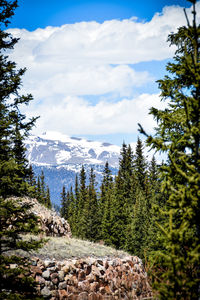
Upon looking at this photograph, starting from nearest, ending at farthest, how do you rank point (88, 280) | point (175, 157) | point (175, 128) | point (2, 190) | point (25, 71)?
point (175, 157), point (175, 128), point (2, 190), point (25, 71), point (88, 280)

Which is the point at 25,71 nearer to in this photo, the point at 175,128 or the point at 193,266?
the point at 175,128

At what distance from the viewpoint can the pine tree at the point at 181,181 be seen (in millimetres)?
5422

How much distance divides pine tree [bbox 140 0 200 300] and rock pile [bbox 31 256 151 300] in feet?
20.7

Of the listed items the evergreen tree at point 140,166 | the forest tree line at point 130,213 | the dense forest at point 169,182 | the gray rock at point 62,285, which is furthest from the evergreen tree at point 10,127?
the evergreen tree at point 140,166

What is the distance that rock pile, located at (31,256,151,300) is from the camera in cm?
1200

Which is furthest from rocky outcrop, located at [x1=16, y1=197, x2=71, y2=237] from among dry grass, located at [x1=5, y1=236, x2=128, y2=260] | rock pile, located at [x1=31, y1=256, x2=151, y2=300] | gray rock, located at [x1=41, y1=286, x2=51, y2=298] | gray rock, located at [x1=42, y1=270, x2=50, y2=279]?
gray rock, located at [x1=41, y1=286, x2=51, y2=298]

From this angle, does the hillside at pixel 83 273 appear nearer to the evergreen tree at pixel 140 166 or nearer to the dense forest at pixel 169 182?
the dense forest at pixel 169 182

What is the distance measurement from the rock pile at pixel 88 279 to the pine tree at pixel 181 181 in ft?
20.7

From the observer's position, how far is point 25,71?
36.5ft

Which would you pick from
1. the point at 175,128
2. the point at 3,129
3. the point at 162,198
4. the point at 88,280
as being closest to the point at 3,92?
the point at 3,129

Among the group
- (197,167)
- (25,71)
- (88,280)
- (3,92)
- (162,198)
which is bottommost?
(88,280)

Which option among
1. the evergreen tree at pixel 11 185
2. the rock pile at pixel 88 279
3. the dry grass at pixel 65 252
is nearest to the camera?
the evergreen tree at pixel 11 185

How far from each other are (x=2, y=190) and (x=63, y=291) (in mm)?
6625

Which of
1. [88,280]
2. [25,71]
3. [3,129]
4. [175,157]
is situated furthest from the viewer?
[88,280]
